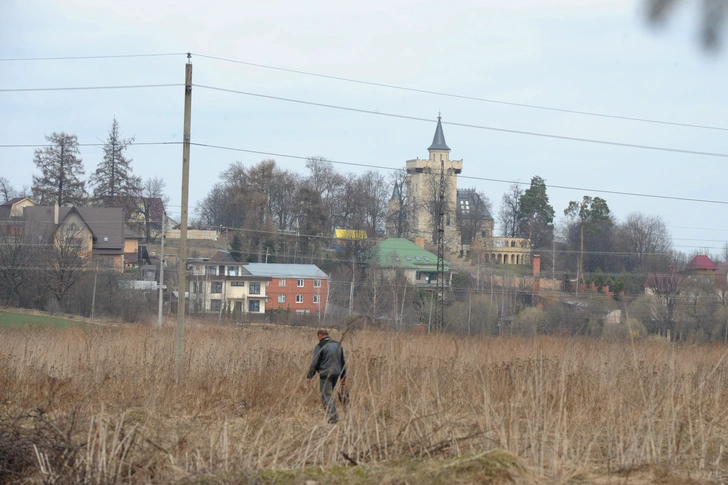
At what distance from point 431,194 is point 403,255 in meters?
22.4

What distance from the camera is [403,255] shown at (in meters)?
67.4

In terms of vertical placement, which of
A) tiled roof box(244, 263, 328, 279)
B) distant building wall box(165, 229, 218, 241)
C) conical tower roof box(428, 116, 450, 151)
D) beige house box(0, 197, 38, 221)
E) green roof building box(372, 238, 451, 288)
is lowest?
tiled roof box(244, 263, 328, 279)

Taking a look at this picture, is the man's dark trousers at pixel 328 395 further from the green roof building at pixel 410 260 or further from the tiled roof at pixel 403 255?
the tiled roof at pixel 403 255

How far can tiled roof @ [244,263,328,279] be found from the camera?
5772 centimetres

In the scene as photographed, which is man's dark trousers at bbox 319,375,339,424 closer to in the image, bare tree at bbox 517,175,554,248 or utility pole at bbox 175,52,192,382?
utility pole at bbox 175,52,192,382

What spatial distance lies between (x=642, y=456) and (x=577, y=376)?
6.17m

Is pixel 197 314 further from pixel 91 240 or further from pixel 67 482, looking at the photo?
pixel 67 482

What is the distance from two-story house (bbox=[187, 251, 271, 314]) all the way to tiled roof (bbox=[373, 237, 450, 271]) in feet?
31.8

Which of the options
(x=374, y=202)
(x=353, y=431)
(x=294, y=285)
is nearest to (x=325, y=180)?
(x=374, y=202)

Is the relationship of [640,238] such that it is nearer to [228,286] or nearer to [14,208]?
[228,286]

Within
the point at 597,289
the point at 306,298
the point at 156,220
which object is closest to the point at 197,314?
the point at 306,298

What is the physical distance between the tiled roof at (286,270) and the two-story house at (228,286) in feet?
1.98

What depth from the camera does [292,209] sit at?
74.6 meters

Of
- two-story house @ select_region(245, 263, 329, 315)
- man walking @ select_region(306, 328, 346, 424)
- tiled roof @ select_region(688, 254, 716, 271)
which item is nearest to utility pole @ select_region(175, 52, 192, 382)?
man walking @ select_region(306, 328, 346, 424)
